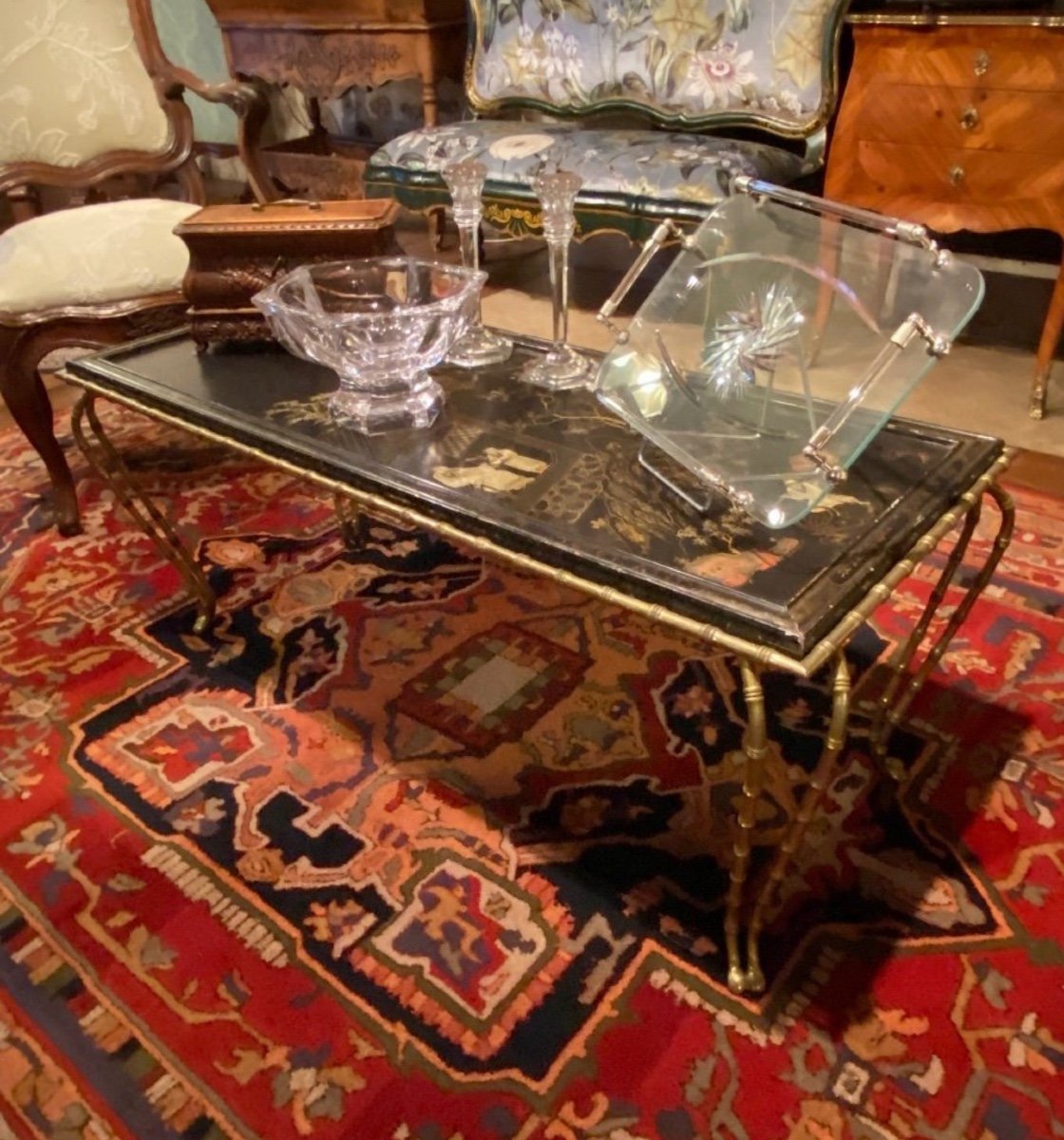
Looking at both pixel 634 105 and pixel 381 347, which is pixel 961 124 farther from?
pixel 381 347

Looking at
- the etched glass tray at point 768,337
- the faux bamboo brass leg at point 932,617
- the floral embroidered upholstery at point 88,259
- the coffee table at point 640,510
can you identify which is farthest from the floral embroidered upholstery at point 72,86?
the faux bamboo brass leg at point 932,617

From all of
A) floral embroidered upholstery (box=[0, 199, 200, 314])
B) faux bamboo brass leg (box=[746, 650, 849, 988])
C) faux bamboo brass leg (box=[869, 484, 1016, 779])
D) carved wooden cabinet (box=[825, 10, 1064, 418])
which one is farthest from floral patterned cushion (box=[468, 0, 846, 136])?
faux bamboo brass leg (box=[746, 650, 849, 988])

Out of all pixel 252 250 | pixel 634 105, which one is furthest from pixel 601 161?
pixel 252 250

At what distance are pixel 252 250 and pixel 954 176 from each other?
1.60 meters

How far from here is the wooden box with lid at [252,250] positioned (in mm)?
1395

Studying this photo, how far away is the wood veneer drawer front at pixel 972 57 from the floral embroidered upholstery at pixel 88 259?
1.59 meters

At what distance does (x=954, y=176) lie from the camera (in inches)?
84.2

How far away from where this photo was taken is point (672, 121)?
270cm

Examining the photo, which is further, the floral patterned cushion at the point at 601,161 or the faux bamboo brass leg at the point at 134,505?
the floral patterned cushion at the point at 601,161

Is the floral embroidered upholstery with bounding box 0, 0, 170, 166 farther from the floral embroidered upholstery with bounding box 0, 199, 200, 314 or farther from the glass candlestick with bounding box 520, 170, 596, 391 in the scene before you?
the glass candlestick with bounding box 520, 170, 596, 391

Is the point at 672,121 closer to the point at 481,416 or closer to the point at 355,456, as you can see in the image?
the point at 481,416

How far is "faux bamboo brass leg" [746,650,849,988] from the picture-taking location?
832 millimetres

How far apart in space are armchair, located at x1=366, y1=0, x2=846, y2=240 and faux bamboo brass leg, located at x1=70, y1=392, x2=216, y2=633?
1.17m

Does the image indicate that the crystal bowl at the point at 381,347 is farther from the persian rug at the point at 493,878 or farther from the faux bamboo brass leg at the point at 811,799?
the faux bamboo brass leg at the point at 811,799
